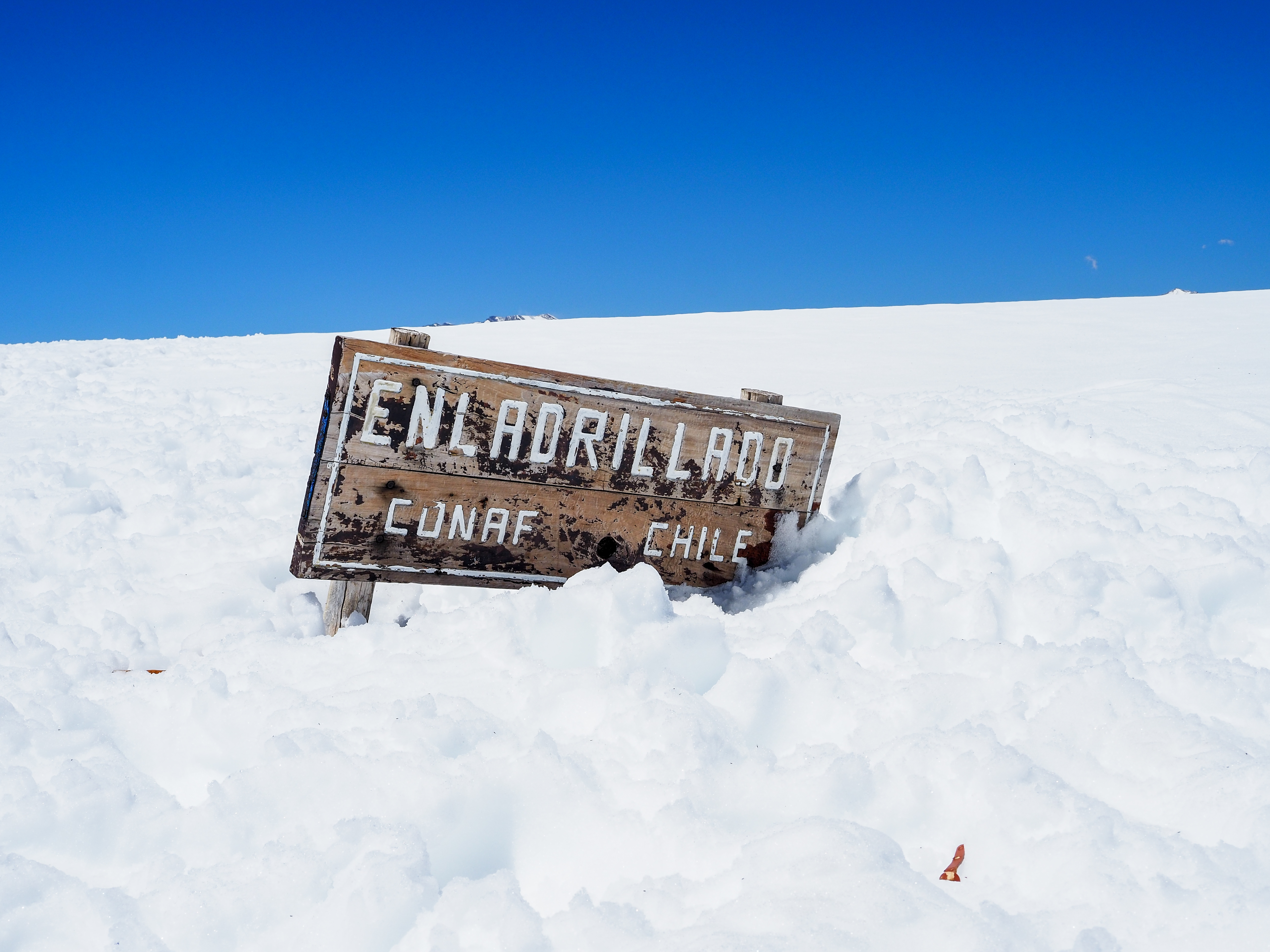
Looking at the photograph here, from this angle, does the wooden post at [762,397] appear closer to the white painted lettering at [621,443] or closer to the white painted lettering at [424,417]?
the white painted lettering at [621,443]

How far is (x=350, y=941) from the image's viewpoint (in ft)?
4.39

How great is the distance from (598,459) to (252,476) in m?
2.67

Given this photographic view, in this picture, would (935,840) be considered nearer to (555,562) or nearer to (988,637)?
(988,637)

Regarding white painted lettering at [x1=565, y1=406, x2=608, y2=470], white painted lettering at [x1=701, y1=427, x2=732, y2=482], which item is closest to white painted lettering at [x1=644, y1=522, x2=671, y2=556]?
white painted lettering at [x1=701, y1=427, x2=732, y2=482]

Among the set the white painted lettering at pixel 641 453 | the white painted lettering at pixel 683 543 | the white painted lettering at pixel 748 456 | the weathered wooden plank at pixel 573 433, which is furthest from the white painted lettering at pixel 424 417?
the white painted lettering at pixel 748 456

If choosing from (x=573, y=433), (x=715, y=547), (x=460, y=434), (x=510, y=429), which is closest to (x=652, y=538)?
(x=715, y=547)

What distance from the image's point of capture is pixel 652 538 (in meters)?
2.86

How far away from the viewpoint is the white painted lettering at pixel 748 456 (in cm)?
290

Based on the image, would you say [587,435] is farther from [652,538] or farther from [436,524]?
[436,524]

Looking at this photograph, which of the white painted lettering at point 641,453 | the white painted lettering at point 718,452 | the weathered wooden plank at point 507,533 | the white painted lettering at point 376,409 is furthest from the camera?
the white painted lettering at point 718,452

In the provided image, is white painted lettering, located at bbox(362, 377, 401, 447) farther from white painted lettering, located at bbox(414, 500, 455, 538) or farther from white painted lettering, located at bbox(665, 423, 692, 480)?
white painted lettering, located at bbox(665, 423, 692, 480)

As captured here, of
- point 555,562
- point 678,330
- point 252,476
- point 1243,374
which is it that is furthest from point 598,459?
point 678,330

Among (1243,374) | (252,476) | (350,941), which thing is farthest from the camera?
(1243,374)

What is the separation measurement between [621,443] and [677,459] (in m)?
0.21
